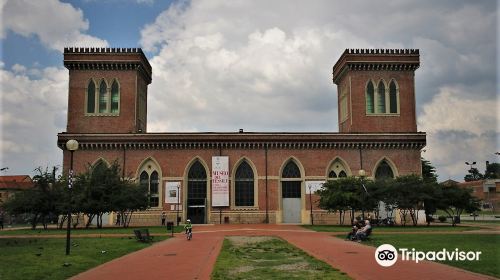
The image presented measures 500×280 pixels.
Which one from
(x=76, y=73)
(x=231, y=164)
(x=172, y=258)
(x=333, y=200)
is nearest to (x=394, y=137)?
(x=333, y=200)

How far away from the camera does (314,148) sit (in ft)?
178

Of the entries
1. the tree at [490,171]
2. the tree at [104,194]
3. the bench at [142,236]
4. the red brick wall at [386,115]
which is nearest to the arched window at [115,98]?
the tree at [104,194]

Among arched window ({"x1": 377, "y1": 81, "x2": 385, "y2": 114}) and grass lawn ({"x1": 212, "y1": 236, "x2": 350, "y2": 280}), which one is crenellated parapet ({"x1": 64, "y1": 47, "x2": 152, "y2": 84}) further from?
grass lawn ({"x1": 212, "y1": 236, "x2": 350, "y2": 280})

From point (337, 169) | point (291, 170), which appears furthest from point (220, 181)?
point (337, 169)

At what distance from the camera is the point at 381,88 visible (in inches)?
2290

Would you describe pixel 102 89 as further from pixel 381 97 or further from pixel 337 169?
pixel 381 97

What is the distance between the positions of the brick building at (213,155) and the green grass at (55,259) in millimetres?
26565

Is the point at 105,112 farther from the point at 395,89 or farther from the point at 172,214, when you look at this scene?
the point at 395,89

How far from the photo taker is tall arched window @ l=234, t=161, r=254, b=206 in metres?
53.5

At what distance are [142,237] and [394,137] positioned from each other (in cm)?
3438

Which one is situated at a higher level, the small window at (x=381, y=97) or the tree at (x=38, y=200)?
the small window at (x=381, y=97)

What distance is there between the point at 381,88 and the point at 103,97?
31.5 metres

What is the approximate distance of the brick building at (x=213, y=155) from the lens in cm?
5284

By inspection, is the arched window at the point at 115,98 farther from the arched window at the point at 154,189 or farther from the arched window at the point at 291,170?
the arched window at the point at 291,170
